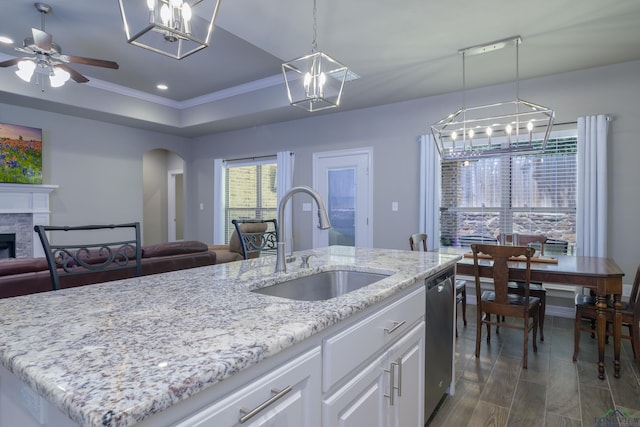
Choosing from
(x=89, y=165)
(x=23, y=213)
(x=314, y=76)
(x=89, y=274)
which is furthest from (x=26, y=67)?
(x=314, y=76)

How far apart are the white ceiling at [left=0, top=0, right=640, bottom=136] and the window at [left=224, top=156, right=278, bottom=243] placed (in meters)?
1.04

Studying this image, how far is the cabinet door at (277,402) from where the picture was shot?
0.68m

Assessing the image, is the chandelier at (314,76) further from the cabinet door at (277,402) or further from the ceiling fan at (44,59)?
the ceiling fan at (44,59)

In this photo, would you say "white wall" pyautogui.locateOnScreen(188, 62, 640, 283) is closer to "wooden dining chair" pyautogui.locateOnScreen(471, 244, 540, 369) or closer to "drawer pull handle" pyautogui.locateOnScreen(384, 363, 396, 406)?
"wooden dining chair" pyautogui.locateOnScreen(471, 244, 540, 369)

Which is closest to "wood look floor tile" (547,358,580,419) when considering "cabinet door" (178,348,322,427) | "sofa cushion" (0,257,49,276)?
"cabinet door" (178,348,322,427)

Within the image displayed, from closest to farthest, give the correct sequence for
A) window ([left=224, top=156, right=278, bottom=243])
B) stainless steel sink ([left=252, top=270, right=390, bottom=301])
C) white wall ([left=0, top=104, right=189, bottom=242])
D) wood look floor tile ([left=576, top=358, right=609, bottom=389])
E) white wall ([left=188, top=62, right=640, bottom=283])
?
stainless steel sink ([left=252, top=270, right=390, bottom=301]) < wood look floor tile ([left=576, top=358, right=609, bottom=389]) < white wall ([left=188, top=62, right=640, bottom=283]) < white wall ([left=0, top=104, right=189, bottom=242]) < window ([left=224, top=156, right=278, bottom=243])

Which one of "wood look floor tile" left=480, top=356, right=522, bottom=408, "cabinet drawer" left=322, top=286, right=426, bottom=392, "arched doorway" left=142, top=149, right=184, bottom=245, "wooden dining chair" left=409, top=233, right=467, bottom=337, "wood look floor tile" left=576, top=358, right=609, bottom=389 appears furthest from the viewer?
"arched doorway" left=142, top=149, right=184, bottom=245

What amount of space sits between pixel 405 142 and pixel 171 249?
3337 millimetres

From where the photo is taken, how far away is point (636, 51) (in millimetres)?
3289

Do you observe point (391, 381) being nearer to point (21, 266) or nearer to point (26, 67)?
point (21, 266)

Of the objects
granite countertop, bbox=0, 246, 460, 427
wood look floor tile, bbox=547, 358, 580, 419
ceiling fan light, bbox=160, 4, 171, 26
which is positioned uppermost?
ceiling fan light, bbox=160, 4, 171, 26

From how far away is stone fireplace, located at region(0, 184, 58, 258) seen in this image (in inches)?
189

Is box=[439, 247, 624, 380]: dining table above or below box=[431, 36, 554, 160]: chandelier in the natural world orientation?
below

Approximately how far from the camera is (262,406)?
758mm
